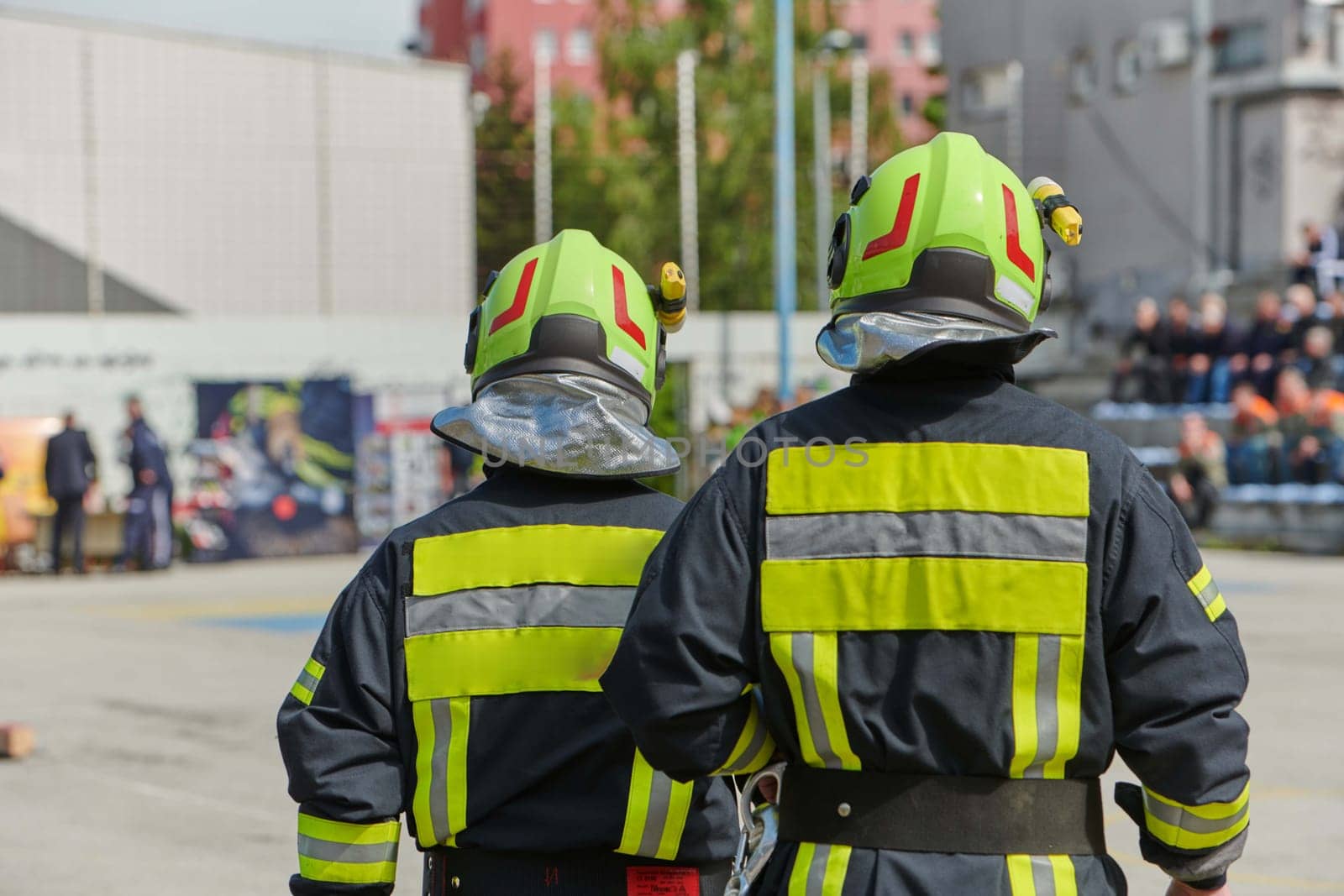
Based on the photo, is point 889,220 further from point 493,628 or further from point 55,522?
point 55,522

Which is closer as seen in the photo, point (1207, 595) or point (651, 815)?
point (1207, 595)

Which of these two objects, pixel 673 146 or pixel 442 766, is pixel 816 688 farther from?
pixel 673 146

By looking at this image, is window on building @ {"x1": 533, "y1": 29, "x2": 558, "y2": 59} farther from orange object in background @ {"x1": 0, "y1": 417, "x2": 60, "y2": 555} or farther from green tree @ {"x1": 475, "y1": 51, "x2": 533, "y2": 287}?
orange object in background @ {"x1": 0, "y1": 417, "x2": 60, "y2": 555}

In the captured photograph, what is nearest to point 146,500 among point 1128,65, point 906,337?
point 1128,65

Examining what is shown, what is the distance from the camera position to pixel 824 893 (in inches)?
96.0

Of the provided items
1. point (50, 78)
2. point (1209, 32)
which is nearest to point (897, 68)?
point (1209, 32)

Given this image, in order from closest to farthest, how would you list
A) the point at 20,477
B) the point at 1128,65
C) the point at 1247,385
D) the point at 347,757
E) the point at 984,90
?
the point at 347,757, the point at 20,477, the point at 1247,385, the point at 1128,65, the point at 984,90

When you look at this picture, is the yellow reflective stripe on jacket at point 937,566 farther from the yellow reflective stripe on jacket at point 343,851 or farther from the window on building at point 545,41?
the window on building at point 545,41

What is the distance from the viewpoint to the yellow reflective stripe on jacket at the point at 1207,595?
2.43 metres

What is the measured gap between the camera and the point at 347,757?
9.37ft

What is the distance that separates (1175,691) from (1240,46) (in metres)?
28.4

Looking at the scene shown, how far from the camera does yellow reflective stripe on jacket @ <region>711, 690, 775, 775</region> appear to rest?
2.50 m

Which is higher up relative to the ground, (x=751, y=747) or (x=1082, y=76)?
(x=1082, y=76)

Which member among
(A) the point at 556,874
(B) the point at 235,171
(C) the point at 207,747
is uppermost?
(B) the point at 235,171
